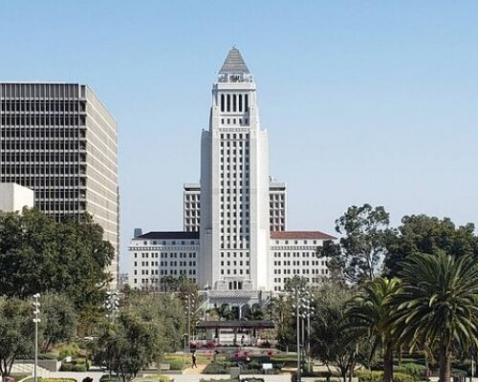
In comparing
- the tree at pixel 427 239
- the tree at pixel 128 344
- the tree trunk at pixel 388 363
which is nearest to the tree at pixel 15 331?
the tree at pixel 128 344

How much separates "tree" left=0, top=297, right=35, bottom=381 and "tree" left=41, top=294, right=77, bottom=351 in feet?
37.3

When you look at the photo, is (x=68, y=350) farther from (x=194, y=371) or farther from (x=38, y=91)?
(x=38, y=91)

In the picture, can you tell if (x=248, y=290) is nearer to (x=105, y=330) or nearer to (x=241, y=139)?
(x=241, y=139)

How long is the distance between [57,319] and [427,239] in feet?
165

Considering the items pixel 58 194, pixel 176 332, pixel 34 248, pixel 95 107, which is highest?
pixel 95 107

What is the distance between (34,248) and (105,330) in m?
37.6

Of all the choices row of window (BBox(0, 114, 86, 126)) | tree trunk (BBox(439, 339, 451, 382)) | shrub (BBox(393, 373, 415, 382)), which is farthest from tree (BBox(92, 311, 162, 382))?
row of window (BBox(0, 114, 86, 126))

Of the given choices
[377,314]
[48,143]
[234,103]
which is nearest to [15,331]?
[377,314]

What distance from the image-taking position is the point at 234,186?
189750 millimetres

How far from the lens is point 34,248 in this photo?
8925 centimetres

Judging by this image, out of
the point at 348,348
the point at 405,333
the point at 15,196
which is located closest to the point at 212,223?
the point at 15,196

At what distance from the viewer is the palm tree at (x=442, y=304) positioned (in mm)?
43781

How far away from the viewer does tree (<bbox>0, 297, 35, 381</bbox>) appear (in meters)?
58.7

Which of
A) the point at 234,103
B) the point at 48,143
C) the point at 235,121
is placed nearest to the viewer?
the point at 48,143
